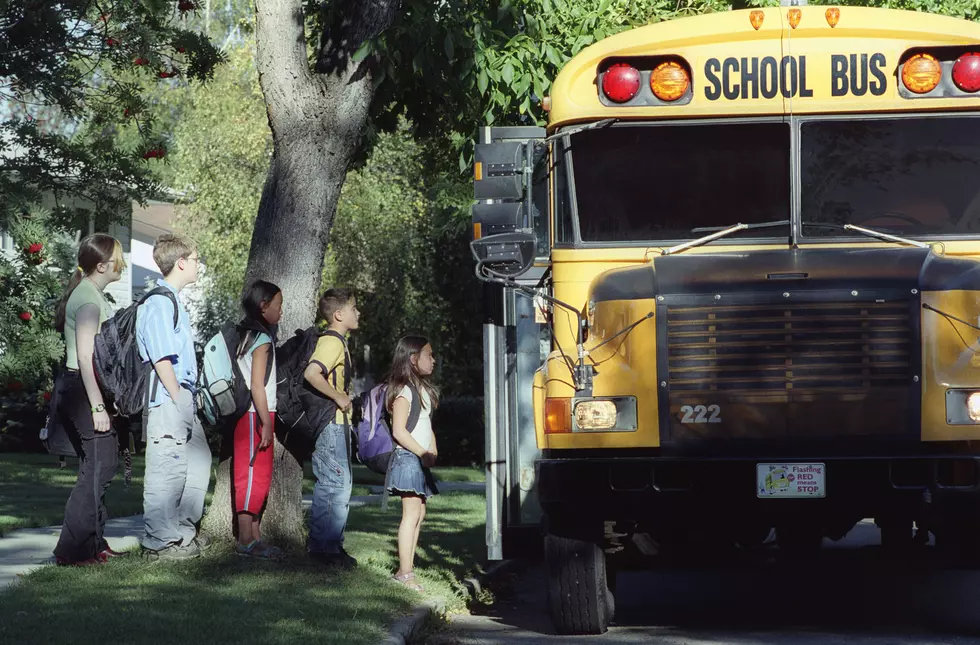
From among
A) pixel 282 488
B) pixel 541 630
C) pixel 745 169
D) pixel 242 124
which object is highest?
pixel 242 124

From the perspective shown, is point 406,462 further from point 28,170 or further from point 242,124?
point 242,124

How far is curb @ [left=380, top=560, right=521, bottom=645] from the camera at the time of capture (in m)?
7.68

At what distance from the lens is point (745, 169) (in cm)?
816

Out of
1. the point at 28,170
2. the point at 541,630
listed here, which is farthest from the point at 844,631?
the point at 28,170

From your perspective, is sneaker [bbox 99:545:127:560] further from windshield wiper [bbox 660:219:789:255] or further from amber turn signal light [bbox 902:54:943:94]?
amber turn signal light [bbox 902:54:943:94]

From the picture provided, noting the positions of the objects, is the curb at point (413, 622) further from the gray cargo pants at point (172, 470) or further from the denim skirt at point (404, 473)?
the gray cargo pants at point (172, 470)

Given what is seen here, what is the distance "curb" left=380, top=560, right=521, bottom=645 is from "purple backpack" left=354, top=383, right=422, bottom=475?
38.9 inches

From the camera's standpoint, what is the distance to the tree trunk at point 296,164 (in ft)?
33.3

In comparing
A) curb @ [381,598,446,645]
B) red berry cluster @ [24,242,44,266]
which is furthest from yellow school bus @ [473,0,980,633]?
red berry cluster @ [24,242,44,266]

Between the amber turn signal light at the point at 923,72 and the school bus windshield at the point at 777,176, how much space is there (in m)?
0.16

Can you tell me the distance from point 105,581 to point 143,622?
1.31 m

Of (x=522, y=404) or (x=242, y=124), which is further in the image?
(x=242, y=124)

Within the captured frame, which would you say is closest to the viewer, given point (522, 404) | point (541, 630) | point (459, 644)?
point (459, 644)

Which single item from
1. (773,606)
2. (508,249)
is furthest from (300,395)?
(773,606)
